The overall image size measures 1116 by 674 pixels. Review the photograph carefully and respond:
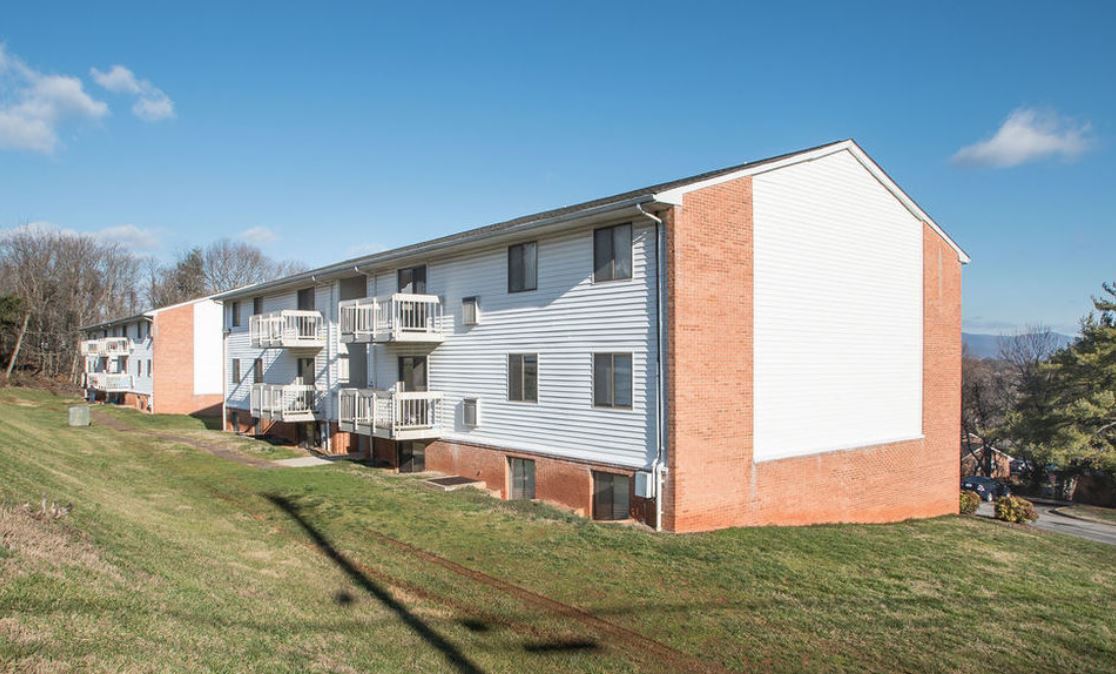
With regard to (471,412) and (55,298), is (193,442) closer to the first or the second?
(471,412)

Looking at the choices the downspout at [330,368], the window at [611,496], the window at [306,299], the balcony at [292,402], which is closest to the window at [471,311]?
the window at [611,496]

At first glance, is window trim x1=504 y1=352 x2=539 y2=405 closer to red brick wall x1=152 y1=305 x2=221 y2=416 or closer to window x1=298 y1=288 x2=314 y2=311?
window x1=298 y1=288 x2=314 y2=311

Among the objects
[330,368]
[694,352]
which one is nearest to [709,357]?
[694,352]

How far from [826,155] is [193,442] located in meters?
24.6

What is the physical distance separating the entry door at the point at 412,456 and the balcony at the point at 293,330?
6.61m

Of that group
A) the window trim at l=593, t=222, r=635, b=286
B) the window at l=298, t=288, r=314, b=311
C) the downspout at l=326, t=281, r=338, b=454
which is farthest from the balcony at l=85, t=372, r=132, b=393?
the window trim at l=593, t=222, r=635, b=286

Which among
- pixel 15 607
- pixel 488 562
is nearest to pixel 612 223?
pixel 488 562

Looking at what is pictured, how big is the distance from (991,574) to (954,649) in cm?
508

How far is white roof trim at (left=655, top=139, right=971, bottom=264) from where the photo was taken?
13.6m

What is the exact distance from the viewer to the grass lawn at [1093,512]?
34.8m

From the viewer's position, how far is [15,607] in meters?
5.32

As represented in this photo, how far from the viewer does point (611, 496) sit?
14.8 metres

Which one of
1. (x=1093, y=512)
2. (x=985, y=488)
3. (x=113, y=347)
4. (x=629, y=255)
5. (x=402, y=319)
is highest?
(x=629, y=255)

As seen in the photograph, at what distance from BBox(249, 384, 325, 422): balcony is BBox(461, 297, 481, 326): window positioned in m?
9.80
